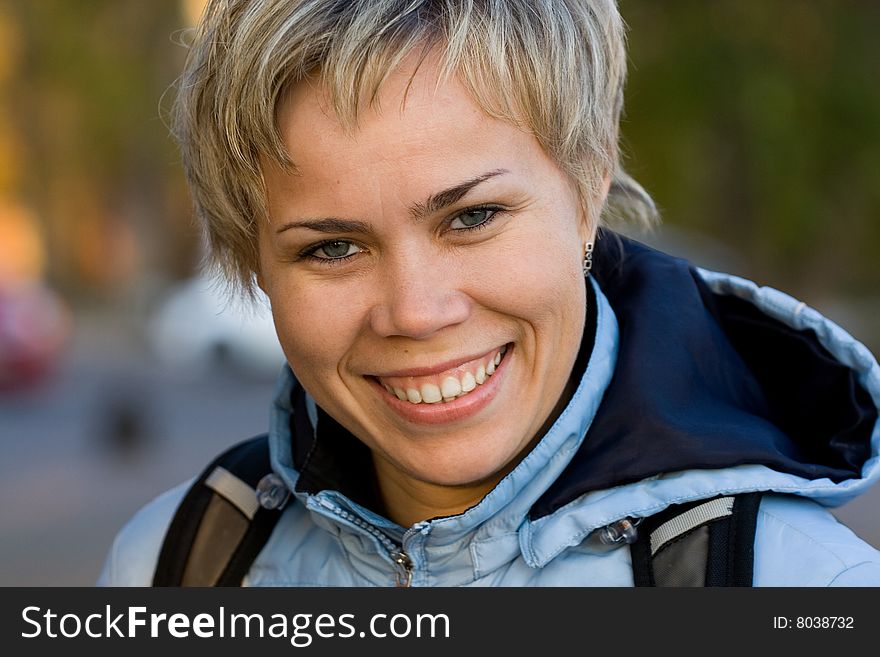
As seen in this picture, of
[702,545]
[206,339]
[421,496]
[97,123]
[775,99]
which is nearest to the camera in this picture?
[702,545]

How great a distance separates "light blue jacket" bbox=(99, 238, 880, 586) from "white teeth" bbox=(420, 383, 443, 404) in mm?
179

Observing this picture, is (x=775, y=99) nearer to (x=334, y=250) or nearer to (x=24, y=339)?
(x=24, y=339)

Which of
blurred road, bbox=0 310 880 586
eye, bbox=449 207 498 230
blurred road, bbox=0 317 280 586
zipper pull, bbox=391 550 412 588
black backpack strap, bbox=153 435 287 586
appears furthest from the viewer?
blurred road, bbox=0 317 280 586

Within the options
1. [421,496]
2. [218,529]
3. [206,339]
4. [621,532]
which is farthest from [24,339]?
[621,532]

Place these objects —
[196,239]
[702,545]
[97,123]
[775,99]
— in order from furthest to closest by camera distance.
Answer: [97,123]
[775,99]
[196,239]
[702,545]

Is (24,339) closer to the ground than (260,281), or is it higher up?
higher up

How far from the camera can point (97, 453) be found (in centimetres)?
1052

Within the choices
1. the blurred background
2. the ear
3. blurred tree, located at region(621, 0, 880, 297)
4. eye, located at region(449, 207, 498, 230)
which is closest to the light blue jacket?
the ear

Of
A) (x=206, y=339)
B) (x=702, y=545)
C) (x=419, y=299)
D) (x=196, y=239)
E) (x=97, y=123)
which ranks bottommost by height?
(x=702, y=545)

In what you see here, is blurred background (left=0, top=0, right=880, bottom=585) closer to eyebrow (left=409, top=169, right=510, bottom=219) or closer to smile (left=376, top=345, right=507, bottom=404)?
smile (left=376, top=345, right=507, bottom=404)

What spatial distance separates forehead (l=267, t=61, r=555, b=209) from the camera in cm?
175

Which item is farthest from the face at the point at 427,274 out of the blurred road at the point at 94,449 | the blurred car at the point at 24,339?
the blurred car at the point at 24,339

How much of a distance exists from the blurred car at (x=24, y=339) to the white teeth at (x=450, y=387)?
1204 centimetres

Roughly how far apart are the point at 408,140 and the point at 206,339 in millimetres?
14478
